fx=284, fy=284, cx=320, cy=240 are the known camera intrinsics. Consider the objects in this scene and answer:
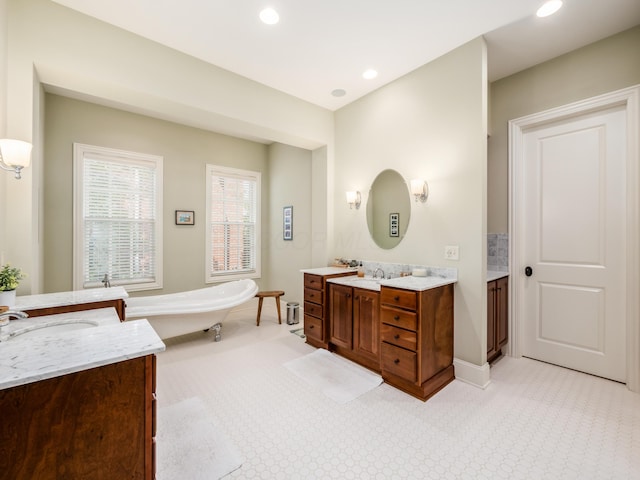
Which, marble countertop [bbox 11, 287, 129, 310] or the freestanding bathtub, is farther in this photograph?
the freestanding bathtub

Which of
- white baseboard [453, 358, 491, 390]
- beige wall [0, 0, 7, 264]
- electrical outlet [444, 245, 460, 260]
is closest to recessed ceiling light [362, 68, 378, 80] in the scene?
electrical outlet [444, 245, 460, 260]

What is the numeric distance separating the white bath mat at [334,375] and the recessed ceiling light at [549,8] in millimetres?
3363

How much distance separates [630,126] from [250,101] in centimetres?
366

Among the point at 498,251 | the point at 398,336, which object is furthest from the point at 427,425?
the point at 498,251

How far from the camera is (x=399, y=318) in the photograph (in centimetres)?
246

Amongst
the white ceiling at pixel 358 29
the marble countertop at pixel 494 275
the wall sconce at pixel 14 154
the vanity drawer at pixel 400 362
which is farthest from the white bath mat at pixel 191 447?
the white ceiling at pixel 358 29

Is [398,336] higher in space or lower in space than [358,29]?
lower

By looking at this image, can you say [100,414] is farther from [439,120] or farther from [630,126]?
[630,126]

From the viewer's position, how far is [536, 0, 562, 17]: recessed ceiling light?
2165 millimetres

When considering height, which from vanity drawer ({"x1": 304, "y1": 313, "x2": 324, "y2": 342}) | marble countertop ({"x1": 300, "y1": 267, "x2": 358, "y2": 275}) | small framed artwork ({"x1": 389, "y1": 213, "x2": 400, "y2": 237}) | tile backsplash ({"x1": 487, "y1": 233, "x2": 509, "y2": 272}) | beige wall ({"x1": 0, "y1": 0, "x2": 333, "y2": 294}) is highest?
beige wall ({"x1": 0, "y1": 0, "x2": 333, "y2": 294})

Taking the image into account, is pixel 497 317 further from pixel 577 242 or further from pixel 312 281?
pixel 312 281

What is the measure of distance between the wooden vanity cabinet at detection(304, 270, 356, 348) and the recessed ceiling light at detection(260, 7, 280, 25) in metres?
2.50

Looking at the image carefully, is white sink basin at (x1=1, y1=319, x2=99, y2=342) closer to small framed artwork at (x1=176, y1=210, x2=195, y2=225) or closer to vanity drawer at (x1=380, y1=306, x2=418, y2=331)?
vanity drawer at (x1=380, y1=306, x2=418, y2=331)

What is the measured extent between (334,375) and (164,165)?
12.6 feet
